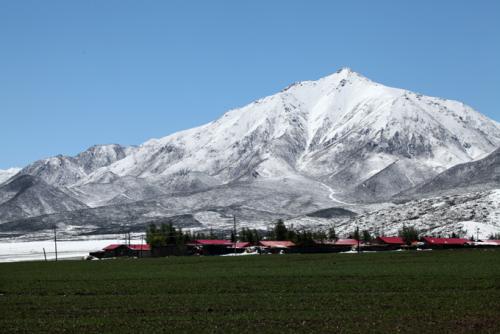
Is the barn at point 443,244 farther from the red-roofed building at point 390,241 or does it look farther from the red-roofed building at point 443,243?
the red-roofed building at point 390,241

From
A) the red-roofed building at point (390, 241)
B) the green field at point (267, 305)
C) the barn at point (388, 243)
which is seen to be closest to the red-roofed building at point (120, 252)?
the barn at point (388, 243)

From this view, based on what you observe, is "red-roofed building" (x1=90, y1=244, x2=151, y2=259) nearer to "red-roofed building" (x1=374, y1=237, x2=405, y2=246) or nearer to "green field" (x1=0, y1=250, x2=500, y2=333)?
"red-roofed building" (x1=374, y1=237, x2=405, y2=246)

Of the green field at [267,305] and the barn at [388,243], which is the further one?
the barn at [388,243]

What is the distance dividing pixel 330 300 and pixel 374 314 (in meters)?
5.58

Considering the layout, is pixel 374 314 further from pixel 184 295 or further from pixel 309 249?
pixel 309 249

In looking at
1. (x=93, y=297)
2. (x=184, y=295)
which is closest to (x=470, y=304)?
(x=184, y=295)

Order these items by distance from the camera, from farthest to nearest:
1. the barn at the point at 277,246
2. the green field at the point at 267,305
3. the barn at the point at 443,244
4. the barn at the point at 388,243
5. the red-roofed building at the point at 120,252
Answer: the barn at the point at 388,243, the barn at the point at 277,246, the red-roofed building at the point at 120,252, the barn at the point at 443,244, the green field at the point at 267,305

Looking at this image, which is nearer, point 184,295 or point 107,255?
point 184,295

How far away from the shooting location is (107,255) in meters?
158

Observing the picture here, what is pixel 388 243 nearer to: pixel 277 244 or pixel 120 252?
pixel 277 244

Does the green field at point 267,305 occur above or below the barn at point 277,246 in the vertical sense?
below

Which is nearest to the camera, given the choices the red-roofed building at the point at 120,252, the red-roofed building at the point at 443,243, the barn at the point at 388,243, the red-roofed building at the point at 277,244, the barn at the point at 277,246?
the red-roofed building at the point at 443,243

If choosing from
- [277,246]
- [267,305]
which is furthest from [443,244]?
[267,305]

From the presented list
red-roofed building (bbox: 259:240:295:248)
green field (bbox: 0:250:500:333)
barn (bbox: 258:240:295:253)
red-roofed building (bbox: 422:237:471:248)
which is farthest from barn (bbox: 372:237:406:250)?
green field (bbox: 0:250:500:333)
